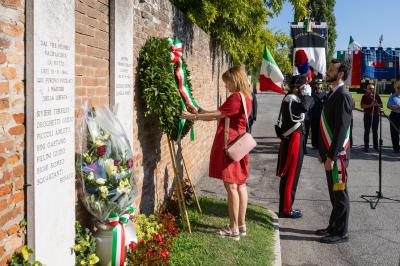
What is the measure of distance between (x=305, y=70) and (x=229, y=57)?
129 inches

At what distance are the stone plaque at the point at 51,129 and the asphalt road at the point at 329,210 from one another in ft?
9.74

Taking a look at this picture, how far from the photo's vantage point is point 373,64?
33.7ft

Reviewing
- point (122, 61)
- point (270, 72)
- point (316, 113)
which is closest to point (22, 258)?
point (122, 61)

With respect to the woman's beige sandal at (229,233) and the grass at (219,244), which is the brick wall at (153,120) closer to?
the grass at (219,244)

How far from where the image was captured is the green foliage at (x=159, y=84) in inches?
200

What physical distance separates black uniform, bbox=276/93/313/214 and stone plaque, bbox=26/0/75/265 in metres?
3.96

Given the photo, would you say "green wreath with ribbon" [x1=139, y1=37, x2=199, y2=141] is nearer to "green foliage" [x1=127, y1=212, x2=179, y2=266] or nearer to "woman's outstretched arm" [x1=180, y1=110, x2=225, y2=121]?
"woman's outstretched arm" [x1=180, y1=110, x2=225, y2=121]

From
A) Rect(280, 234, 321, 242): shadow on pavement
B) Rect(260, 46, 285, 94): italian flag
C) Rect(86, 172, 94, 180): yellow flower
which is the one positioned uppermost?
Rect(260, 46, 285, 94): italian flag

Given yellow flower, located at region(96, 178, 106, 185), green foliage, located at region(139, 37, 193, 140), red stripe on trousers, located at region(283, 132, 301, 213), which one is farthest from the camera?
red stripe on trousers, located at region(283, 132, 301, 213)

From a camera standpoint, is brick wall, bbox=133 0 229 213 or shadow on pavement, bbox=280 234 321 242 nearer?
brick wall, bbox=133 0 229 213

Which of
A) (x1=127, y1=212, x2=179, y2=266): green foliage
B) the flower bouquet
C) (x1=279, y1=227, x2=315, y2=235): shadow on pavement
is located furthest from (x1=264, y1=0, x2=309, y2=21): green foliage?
the flower bouquet

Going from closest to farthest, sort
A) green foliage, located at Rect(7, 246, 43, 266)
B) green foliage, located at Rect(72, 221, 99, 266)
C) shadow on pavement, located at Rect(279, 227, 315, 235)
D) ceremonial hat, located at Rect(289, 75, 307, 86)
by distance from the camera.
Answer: green foliage, located at Rect(7, 246, 43, 266) → green foliage, located at Rect(72, 221, 99, 266) → shadow on pavement, located at Rect(279, 227, 315, 235) → ceremonial hat, located at Rect(289, 75, 307, 86)

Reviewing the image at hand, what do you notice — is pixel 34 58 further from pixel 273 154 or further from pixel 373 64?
pixel 273 154

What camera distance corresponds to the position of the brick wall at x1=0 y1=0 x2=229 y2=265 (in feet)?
8.68
